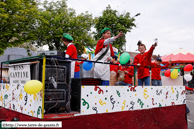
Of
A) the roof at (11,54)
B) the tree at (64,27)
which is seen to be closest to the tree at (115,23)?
the tree at (64,27)

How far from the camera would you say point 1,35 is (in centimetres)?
1299

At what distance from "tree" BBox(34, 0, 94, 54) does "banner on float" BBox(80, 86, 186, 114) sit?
1801 cm

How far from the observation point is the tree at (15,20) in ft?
41.7

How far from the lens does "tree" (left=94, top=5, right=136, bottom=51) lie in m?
31.2

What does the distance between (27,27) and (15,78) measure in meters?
11.4

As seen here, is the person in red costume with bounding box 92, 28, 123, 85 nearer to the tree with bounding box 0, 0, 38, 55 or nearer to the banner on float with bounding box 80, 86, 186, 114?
the banner on float with bounding box 80, 86, 186, 114

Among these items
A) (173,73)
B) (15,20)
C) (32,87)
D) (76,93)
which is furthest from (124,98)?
(15,20)

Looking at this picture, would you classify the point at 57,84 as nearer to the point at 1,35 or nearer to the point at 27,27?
the point at 1,35

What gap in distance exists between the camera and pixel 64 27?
923 inches

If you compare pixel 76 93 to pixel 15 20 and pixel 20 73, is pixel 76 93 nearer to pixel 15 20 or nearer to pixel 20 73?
pixel 20 73

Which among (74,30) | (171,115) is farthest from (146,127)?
(74,30)

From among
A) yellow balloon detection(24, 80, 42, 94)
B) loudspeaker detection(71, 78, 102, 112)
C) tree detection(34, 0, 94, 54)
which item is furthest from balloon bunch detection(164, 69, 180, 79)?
tree detection(34, 0, 94, 54)

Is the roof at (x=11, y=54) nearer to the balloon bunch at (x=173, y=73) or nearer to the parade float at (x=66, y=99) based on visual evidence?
the parade float at (x=66, y=99)

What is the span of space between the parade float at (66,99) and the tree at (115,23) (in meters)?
25.6
